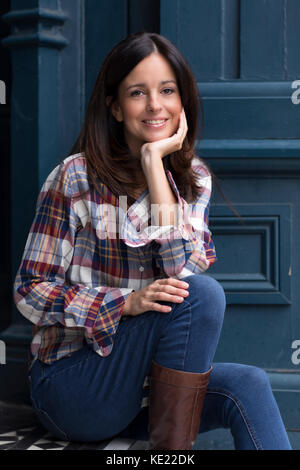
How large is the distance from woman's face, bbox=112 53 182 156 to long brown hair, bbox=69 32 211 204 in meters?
0.02

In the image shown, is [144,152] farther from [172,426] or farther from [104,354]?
[172,426]

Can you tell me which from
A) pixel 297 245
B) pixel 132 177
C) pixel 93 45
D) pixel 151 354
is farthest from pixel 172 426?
pixel 93 45

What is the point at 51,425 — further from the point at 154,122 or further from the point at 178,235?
the point at 154,122

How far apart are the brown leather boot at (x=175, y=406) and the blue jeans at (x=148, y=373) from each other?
29 millimetres

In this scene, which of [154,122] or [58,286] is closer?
[58,286]

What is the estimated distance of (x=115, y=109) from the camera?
6.86ft

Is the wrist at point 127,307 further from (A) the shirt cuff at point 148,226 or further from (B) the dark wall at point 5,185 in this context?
(B) the dark wall at point 5,185

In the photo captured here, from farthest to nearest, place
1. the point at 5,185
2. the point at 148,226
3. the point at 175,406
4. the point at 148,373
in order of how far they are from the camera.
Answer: the point at 5,185, the point at 148,226, the point at 148,373, the point at 175,406

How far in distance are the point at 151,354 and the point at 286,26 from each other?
4.45 ft

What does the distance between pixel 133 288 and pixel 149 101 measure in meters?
0.59

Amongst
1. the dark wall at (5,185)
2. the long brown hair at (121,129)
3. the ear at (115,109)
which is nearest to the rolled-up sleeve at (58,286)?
the long brown hair at (121,129)

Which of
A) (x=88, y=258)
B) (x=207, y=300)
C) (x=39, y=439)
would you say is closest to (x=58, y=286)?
(x=88, y=258)

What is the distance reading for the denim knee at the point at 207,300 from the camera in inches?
69.4

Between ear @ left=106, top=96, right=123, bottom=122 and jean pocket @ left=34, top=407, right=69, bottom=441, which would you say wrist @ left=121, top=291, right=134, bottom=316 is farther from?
ear @ left=106, top=96, right=123, bottom=122
